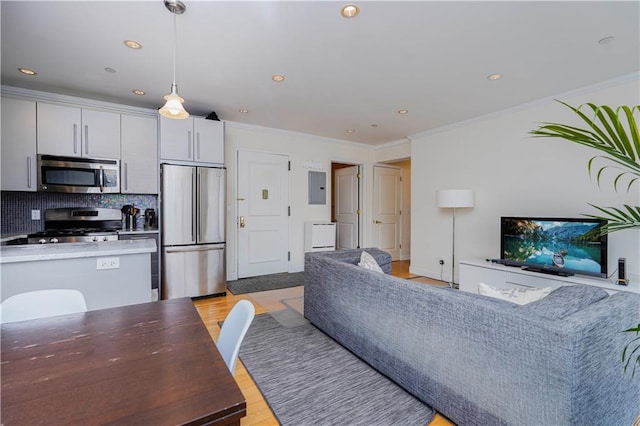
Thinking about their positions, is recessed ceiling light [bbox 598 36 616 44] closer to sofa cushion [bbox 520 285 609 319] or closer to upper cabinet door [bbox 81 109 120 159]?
sofa cushion [bbox 520 285 609 319]

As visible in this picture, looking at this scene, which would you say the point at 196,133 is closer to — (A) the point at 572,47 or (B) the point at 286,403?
(B) the point at 286,403

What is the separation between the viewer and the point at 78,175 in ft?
11.3

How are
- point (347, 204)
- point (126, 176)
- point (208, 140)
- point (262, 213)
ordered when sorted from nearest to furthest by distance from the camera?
point (126, 176), point (208, 140), point (262, 213), point (347, 204)

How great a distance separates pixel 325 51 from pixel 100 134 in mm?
2995

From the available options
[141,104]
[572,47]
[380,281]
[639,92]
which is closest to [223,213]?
[141,104]

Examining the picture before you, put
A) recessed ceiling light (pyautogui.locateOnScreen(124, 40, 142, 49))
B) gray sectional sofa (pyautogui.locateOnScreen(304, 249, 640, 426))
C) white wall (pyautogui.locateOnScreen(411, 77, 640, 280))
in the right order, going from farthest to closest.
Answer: white wall (pyautogui.locateOnScreen(411, 77, 640, 280)) < recessed ceiling light (pyautogui.locateOnScreen(124, 40, 142, 49)) < gray sectional sofa (pyautogui.locateOnScreen(304, 249, 640, 426))

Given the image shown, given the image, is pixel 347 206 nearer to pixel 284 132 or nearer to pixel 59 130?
pixel 284 132

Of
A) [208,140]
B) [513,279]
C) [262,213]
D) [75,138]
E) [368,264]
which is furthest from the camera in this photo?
[262,213]

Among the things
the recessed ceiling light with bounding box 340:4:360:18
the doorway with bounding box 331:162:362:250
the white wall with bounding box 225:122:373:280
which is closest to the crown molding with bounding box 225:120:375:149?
the white wall with bounding box 225:122:373:280

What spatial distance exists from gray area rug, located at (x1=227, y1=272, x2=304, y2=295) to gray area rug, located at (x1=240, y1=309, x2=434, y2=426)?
1495 mm

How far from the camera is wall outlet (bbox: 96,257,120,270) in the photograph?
2.04 meters

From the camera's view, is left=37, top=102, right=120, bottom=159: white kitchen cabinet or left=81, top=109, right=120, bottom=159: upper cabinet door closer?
left=37, top=102, right=120, bottom=159: white kitchen cabinet

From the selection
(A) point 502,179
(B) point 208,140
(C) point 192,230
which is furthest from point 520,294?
(B) point 208,140

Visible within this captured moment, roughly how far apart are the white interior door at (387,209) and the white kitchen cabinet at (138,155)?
4050 millimetres
